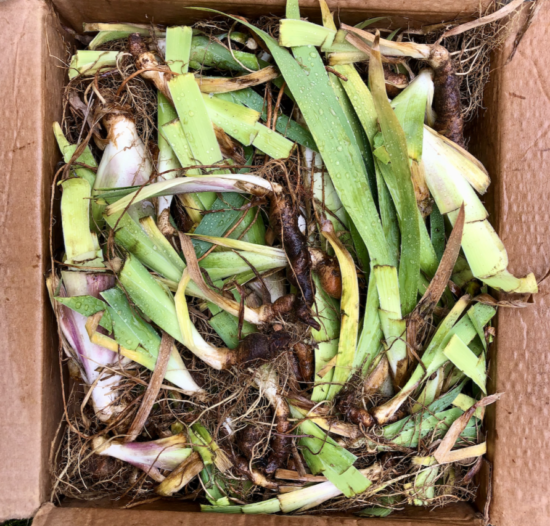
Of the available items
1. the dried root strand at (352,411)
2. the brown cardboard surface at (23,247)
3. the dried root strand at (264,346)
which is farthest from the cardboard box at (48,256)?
the dried root strand at (264,346)

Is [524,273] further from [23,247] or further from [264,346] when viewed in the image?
[23,247]

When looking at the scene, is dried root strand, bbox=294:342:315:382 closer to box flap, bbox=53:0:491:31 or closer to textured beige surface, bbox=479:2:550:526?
textured beige surface, bbox=479:2:550:526

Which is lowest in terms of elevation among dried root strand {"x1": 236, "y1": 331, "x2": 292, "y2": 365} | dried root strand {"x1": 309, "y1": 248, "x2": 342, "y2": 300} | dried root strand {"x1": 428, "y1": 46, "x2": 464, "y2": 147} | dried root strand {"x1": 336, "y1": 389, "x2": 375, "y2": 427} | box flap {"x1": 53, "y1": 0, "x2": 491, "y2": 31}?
dried root strand {"x1": 336, "y1": 389, "x2": 375, "y2": 427}

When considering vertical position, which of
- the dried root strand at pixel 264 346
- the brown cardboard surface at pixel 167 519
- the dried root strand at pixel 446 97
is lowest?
the brown cardboard surface at pixel 167 519

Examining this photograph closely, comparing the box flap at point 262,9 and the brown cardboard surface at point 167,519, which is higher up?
the box flap at point 262,9

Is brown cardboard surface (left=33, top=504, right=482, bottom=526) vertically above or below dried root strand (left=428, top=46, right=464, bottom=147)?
below

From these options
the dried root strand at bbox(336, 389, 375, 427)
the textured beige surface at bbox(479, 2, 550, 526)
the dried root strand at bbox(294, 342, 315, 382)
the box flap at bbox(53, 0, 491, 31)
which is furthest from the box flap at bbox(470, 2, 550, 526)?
the dried root strand at bbox(294, 342, 315, 382)

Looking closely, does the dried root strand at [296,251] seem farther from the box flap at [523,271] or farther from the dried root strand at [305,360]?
the box flap at [523,271]

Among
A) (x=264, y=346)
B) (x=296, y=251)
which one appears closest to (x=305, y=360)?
(x=264, y=346)

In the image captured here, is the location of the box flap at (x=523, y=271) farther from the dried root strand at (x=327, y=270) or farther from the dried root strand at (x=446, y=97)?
the dried root strand at (x=327, y=270)
